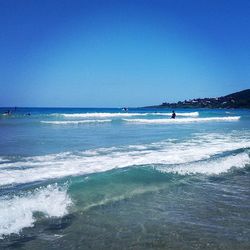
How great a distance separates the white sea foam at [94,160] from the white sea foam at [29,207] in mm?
2047

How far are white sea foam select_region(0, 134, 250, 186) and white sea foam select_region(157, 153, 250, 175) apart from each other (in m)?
1.01

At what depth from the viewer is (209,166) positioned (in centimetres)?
1241

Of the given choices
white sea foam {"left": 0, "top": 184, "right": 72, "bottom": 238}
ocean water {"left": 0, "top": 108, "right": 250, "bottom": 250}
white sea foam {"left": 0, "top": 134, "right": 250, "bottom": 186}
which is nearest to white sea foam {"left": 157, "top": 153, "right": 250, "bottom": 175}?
ocean water {"left": 0, "top": 108, "right": 250, "bottom": 250}

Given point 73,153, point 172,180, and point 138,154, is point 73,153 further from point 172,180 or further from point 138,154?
point 172,180

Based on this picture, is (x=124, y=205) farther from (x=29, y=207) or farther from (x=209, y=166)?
(x=209, y=166)

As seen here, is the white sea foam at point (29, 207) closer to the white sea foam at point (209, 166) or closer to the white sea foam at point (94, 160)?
the white sea foam at point (94, 160)

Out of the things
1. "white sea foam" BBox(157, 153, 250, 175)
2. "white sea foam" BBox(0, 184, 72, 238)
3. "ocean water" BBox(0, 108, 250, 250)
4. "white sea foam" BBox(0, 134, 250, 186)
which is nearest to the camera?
"ocean water" BBox(0, 108, 250, 250)

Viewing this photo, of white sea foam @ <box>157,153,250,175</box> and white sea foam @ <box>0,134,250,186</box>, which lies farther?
white sea foam @ <box>157,153,250,175</box>

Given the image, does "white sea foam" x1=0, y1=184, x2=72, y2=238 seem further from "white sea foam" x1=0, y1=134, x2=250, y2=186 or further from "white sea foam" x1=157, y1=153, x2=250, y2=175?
"white sea foam" x1=157, y1=153, x2=250, y2=175

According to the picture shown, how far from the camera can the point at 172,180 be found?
1055cm

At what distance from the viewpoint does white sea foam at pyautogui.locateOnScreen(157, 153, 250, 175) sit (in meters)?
11.7

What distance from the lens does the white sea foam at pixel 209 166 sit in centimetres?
1167

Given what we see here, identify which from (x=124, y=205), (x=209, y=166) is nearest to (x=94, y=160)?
(x=209, y=166)

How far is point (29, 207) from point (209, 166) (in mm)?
6953
